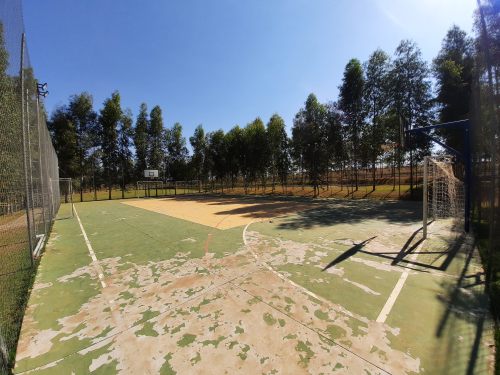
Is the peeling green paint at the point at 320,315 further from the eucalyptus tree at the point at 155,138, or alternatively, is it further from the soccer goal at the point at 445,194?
the eucalyptus tree at the point at 155,138

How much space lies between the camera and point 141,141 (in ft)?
108

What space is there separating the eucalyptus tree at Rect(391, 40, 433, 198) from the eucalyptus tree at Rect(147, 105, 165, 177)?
32.4m

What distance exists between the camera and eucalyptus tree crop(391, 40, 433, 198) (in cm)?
1714

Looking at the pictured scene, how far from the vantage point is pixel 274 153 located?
84.2 ft

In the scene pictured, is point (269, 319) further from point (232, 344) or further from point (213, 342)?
point (213, 342)

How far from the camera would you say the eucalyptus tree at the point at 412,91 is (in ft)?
56.2

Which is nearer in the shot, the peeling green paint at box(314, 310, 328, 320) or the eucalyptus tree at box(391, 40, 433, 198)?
the peeling green paint at box(314, 310, 328, 320)

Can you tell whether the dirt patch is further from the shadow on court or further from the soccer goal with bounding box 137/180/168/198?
the soccer goal with bounding box 137/180/168/198

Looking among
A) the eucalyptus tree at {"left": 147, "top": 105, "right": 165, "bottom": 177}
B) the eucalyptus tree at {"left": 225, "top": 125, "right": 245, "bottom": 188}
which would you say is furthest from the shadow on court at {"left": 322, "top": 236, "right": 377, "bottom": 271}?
the eucalyptus tree at {"left": 147, "top": 105, "right": 165, "bottom": 177}

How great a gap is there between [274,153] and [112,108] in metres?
21.8

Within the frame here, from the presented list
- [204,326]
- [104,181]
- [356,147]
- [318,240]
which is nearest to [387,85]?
[356,147]

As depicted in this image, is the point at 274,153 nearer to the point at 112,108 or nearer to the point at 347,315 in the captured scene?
the point at 112,108

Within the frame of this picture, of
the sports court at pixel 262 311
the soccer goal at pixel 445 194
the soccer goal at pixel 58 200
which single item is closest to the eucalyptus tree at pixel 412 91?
the soccer goal at pixel 445 194

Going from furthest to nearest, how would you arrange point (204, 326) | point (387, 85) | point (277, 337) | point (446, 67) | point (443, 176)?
point (387, 85), point (446, 67), point (443, 176), point (204, 326), point (277, 337)
